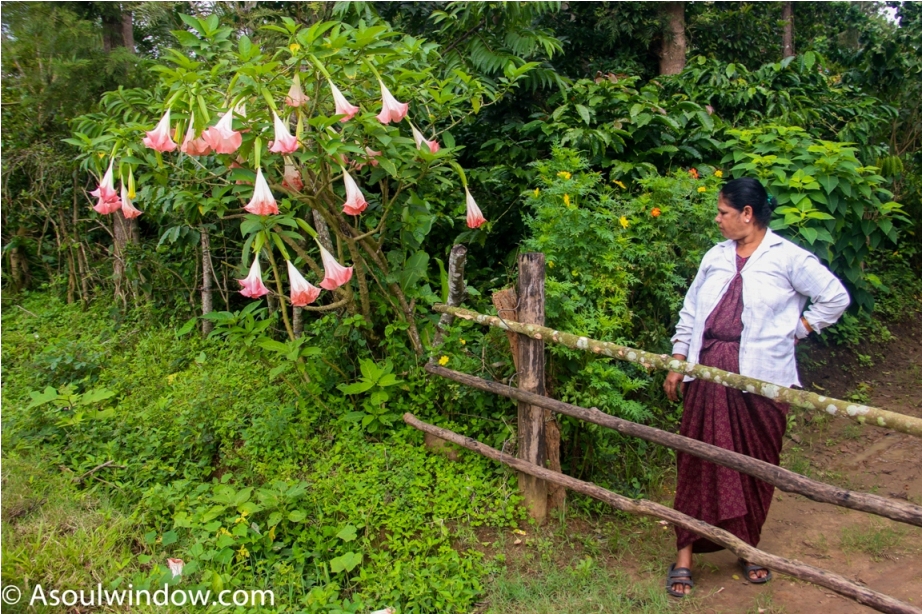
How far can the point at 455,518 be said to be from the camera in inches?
135

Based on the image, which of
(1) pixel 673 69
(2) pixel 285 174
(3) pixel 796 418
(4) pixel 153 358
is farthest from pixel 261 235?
(1) pixel 673 69

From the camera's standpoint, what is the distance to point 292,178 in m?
3.43

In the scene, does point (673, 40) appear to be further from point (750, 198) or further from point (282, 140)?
point (282, 140)

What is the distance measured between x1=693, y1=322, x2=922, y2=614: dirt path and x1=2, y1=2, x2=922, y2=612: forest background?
0.43m

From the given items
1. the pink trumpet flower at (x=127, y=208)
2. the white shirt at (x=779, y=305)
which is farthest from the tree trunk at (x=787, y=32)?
the pink trumpet flower at (x=127, y=208)

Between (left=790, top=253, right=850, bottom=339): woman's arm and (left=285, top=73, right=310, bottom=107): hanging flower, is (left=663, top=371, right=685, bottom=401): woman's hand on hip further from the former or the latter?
(left=285, top=73, right=310, bottom=107): hanging flower

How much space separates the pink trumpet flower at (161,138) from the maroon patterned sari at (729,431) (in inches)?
95.2

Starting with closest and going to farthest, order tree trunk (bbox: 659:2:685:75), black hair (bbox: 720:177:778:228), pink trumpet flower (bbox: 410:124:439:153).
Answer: black hair (bbox: 720:177:778:228)
pink trumpet flower (bbox: 410:124:439:153)
tree trunk (bbox: 659:2:685:75)

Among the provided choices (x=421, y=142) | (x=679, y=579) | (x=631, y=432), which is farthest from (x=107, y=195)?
(x=679, y=579)

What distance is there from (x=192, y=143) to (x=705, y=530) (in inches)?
106

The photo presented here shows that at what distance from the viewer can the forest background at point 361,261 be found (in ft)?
10.6

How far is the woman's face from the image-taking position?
2875 mm

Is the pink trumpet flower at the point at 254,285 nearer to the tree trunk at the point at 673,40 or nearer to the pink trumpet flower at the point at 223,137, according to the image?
the pink trumpet flower at the point at 223,137

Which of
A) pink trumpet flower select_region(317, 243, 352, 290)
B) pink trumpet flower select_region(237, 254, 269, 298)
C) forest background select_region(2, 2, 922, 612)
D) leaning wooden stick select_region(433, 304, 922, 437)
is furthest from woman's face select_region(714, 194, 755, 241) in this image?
pink trumpet flower select_region(237, 254, 269, 298)
